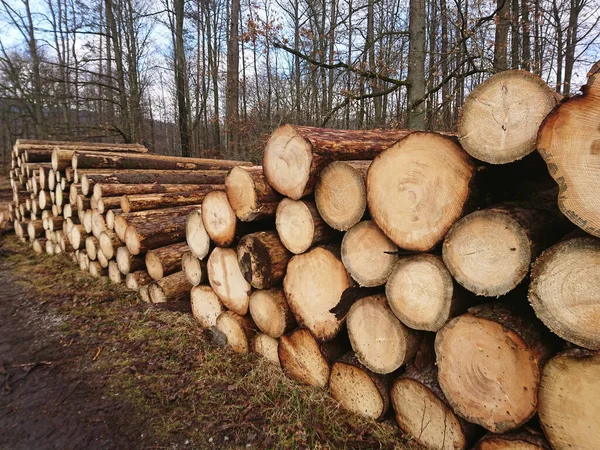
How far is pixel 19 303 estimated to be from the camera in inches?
183

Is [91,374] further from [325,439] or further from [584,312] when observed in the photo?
[584,312]

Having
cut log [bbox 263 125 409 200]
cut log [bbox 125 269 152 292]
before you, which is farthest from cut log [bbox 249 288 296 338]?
cut log [bbox 125 269 152 292]

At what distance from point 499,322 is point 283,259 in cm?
166

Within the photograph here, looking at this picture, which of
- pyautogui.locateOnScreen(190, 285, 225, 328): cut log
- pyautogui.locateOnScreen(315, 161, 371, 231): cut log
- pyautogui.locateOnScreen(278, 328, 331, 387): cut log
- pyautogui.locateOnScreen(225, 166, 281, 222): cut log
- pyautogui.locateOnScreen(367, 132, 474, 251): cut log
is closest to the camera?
pyautogui.locateOnScreen(367, 132, 474, 251): cut log

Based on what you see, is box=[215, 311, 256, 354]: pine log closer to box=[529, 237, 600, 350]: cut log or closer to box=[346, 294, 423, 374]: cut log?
box=[346, 294, 423, 374]: cut log

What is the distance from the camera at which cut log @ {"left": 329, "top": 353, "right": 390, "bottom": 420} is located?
7.74 feet

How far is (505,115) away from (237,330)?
283cm

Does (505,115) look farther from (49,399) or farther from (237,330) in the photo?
(49,399)

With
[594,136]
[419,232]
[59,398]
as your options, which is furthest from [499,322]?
[59,398]

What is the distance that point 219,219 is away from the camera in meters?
3.19

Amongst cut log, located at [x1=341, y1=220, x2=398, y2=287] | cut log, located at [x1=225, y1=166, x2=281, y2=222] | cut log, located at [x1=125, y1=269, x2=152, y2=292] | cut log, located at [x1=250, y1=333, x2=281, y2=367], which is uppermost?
cut log, located at [x1=225, y1=166, x2=281, y2=222]

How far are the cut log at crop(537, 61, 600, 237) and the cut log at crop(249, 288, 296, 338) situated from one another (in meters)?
2.09

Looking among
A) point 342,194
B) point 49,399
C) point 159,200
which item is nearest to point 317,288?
point 342,194

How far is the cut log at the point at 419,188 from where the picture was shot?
1.88 m
